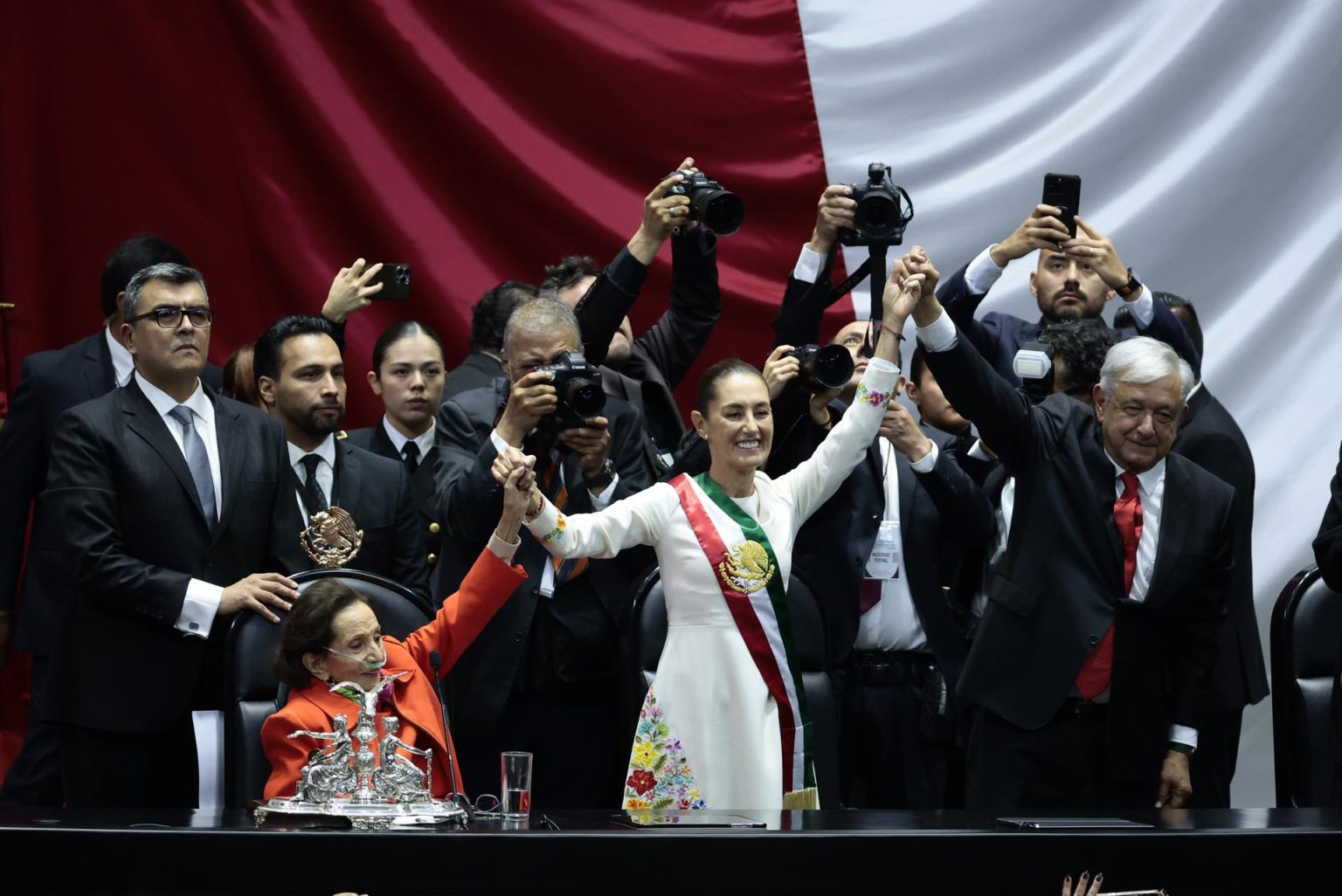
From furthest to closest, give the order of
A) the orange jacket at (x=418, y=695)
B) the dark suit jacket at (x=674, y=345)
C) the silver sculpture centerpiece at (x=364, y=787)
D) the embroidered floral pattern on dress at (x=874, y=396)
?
1. the dark suit jacket at (x=674, y=345)
2. the embroidered floral pattern on dress at (x=874, y=396)
3. the orange jacket at (x=418, y=695)
4. the silver sculpture centerpiece at (x=364, y=787)

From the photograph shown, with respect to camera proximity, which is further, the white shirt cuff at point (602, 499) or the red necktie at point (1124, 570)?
the white shirt cuff at point (602, 499)

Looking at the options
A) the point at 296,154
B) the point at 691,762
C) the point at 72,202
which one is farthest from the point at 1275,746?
the point at 72,202

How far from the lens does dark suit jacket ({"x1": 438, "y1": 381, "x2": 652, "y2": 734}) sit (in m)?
3.60

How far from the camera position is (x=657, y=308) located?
5.29 meters

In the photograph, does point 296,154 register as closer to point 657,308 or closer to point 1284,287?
point 657,308

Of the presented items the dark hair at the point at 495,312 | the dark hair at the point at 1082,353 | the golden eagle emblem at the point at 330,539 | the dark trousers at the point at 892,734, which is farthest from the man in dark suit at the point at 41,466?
the dark hair at the point at 1082,353

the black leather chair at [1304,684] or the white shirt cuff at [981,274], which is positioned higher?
the white shirt cuff at [981,274]

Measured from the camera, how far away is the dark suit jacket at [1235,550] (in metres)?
3.69

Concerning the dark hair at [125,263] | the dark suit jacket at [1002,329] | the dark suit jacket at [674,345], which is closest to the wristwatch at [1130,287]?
the dark suit jacket at [1002,329]

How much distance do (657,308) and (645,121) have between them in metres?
0.58

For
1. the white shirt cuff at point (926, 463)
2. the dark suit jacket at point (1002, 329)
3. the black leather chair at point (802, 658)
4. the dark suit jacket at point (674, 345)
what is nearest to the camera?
the black leather chair at point (802, 658)

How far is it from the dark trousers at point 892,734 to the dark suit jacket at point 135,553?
1.42 metres

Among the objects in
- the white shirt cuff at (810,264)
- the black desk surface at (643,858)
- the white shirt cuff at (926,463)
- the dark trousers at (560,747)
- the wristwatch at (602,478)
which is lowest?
the black desk surface at (643,858)

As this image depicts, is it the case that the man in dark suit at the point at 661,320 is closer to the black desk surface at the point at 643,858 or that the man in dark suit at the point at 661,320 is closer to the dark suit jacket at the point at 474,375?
the dark suit jacket at the point at 474,375
